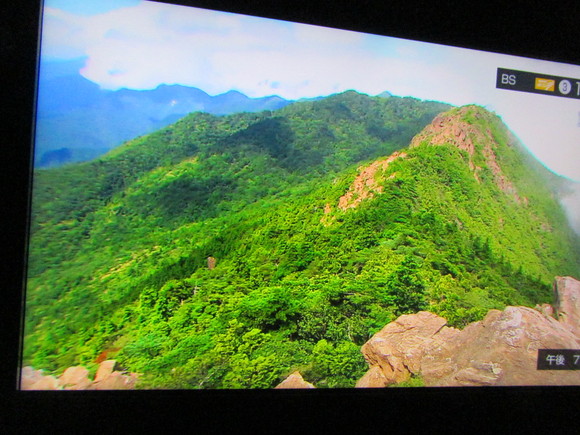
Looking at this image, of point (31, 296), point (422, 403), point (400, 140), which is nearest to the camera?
point (31, 296)

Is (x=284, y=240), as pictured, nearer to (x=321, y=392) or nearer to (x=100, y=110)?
(x=321, y=392)

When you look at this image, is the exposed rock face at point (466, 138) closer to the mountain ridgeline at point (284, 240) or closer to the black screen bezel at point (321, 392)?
the mountain ridgeline at point (284, 240)

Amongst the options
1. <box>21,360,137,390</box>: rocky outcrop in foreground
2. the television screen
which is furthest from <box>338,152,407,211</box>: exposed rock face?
<box>21,360,137,390</box>: rocky outcrop in foreground

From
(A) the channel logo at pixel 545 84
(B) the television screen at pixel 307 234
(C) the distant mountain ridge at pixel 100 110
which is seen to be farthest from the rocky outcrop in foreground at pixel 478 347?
(C) the distant mountain ridge at pixel 100 110

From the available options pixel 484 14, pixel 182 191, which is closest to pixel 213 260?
pixel 182 191

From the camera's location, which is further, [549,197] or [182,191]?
[549,197]

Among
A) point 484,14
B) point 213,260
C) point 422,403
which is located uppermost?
point 484,14

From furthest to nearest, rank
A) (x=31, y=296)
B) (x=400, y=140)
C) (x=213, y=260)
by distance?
(x=400, y=140) → (x=213, y=260) → (x=31, y=296)

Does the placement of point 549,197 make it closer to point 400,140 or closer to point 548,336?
point 548,336
